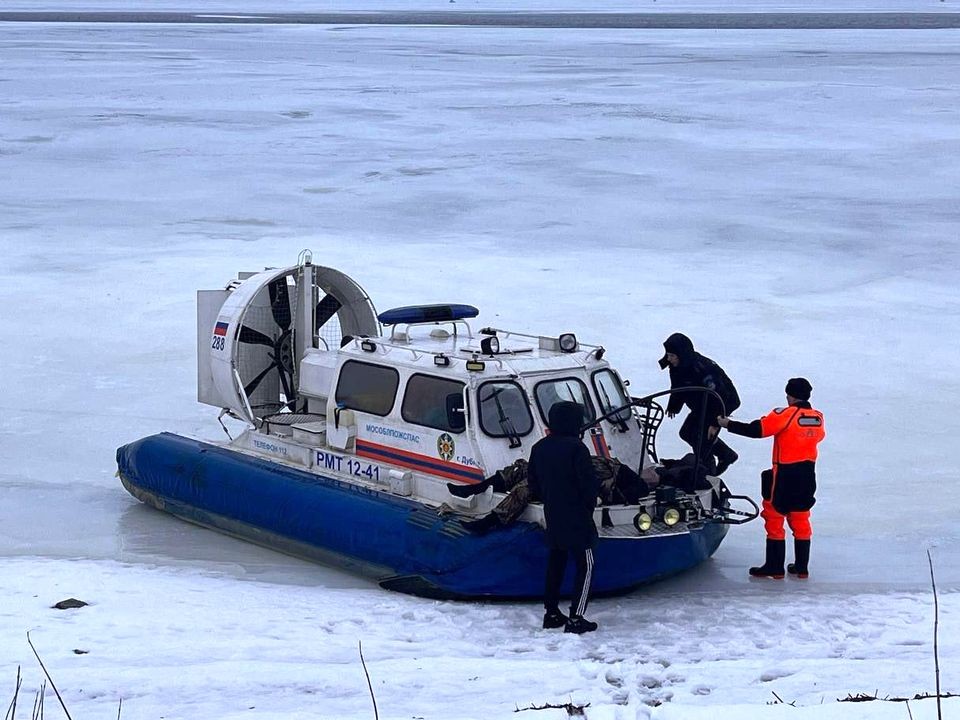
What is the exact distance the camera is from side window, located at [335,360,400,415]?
745 centimetres

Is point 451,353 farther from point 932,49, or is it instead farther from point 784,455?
point 932,49

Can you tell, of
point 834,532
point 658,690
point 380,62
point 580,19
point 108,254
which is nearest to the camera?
point 658,690

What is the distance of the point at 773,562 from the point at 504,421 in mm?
1462

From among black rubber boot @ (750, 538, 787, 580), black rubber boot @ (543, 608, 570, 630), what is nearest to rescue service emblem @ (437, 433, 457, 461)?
black rubber boot @ (543, 608, 570, 630)

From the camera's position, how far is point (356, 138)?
2233 cm

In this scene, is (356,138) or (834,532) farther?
(356,138)

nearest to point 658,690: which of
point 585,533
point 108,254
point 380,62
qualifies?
point 585,533

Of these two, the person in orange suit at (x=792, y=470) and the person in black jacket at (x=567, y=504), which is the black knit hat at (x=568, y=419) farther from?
the person in orange suit at (x=792, y=470)

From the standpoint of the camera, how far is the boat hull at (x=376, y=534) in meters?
6.60

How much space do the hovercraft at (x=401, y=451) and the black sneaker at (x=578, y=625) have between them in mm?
435

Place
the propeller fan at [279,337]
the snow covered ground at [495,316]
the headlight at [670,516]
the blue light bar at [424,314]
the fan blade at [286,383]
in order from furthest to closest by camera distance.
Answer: the fan blade at [286,383] → the propeller fan at [279,337] → the blue light bar at [424,314] → the headlight at [670,516] → the snow covered ground at [495,316]

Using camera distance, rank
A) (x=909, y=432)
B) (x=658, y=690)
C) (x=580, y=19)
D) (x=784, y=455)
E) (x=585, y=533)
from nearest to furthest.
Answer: (x=658, y=690), (x=585, y=533), (x=784, y=455), (x=909, y=432), (x=580, y=19)

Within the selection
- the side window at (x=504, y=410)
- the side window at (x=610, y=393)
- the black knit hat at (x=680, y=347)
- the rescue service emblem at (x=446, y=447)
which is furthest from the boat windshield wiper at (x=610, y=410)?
the rescue service emblem at (x=446, y=447)

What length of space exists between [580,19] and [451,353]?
66.8m
